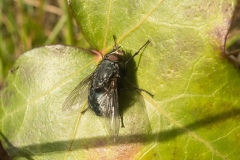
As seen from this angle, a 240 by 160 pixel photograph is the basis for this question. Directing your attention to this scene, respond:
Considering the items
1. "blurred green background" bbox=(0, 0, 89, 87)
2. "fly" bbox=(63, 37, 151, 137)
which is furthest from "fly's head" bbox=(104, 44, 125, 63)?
"blurred green background" bbox=(0, 0, 89, 87)

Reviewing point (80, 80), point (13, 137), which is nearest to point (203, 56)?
point (80, 80)

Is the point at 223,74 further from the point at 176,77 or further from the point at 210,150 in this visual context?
the point at 210,150

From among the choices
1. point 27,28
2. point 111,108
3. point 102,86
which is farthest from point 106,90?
point 27,28

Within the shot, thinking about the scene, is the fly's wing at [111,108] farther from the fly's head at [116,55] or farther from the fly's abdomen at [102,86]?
the fly's head at [116,55]

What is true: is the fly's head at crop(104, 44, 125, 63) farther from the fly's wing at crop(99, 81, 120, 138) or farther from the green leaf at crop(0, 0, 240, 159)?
the fly's wing at crop(99, 81, 120, 138)

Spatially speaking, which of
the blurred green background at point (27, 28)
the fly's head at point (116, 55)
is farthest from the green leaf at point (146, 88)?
the blurred green background at point (27, 28)
